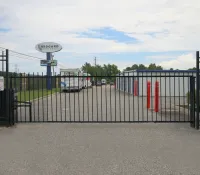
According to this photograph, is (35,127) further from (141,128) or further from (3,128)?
(141,128)

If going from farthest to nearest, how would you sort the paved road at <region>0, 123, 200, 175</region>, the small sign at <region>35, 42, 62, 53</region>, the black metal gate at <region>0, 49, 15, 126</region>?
the small sign at <region>35, 42, 62, 53</region>, the black metal gate at <region>0, 49, 15, 126</region>, the paved road at <region>0, 123, 200, 175</region>

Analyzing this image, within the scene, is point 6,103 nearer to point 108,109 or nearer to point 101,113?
point 101,113

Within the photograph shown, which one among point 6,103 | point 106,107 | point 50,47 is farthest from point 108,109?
point 50,47

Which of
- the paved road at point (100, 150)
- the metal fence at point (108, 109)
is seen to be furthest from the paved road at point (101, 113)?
the paved road at point (100, 150)

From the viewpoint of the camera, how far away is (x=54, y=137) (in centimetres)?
857

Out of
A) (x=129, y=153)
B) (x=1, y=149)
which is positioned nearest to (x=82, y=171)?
(x=129, y=153)

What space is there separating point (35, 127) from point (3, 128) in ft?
3.37

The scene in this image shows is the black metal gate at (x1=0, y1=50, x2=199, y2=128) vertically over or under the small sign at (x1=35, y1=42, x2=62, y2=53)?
under

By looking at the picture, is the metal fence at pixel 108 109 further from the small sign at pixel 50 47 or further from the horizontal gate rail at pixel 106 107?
the small sign at pixel 50 47

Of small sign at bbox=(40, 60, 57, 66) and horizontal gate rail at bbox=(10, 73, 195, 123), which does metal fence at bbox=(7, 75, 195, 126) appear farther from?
small sign at bbox=(40, 60, 57, 66)

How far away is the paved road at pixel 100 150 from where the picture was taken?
5.67 metres

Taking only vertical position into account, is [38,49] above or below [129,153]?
above

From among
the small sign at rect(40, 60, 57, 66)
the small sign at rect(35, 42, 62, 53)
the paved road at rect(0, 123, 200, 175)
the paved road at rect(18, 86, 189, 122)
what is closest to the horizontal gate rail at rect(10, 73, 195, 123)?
the paved road at rect(18, 86, 189, 122)

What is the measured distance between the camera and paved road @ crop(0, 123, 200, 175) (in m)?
5.67
